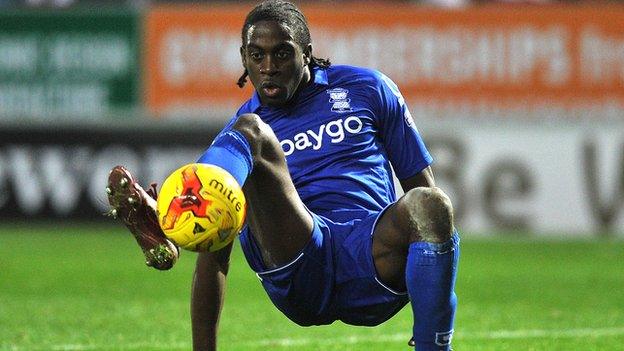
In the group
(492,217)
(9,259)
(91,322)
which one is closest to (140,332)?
(91,322)

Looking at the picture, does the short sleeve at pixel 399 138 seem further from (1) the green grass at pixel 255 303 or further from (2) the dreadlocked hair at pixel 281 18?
(1) the green grass at pixel 255 303

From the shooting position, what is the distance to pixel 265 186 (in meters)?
4.58

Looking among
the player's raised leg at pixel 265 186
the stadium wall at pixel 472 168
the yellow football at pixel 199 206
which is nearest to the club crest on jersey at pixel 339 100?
the player's raised leg at pixel 265 186

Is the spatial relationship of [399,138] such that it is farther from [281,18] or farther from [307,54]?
[281,18]

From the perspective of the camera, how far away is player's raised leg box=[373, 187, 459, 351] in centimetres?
447

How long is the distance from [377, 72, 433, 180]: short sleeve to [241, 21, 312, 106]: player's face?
1.37 ft

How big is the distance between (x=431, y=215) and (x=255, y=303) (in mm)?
4581

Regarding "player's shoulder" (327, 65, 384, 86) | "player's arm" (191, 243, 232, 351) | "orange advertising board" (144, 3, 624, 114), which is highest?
"player's shoulder" (327, 65, 384, 86)

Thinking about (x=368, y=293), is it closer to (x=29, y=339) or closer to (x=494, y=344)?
(x=494, y=344)

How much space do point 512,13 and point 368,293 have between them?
10.3m

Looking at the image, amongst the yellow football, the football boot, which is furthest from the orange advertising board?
the yellow football

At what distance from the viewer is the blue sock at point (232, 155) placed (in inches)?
169

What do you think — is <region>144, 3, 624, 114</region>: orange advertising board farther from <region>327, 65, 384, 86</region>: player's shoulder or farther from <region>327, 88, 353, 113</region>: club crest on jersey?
<region>327, 88, 353, 113</region>: club crest on jersey

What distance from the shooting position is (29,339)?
675cm
